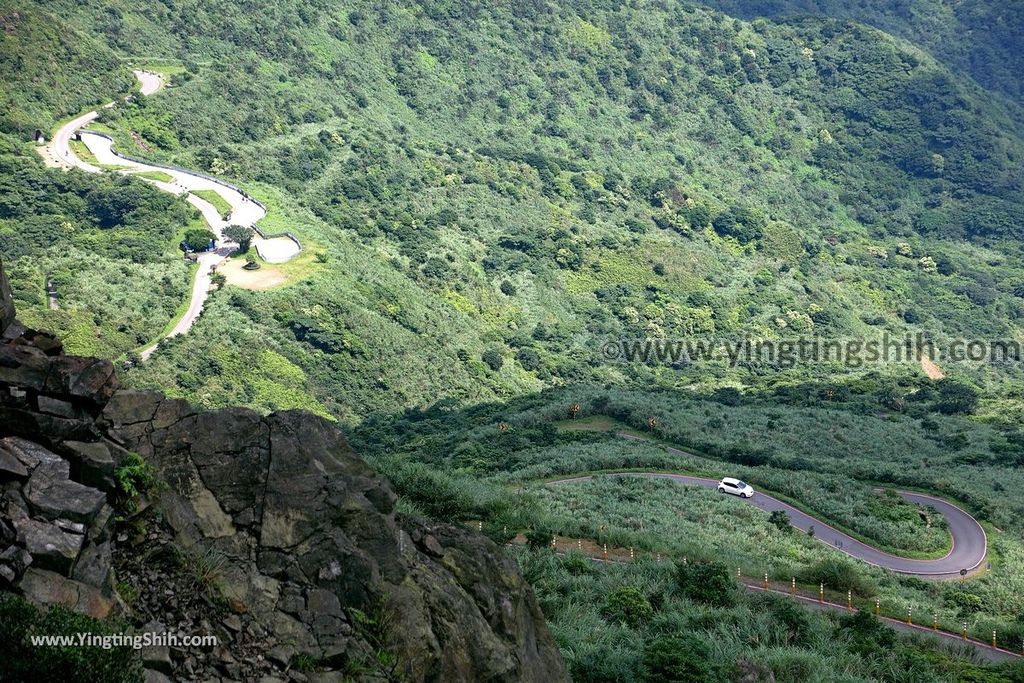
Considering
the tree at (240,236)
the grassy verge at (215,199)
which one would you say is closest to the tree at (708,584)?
the tree at (240,236)

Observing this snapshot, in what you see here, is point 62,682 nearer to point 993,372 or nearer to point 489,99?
point 993,372

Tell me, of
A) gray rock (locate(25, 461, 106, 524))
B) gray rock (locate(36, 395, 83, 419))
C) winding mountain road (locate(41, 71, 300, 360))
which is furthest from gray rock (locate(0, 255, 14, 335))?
winding mountain road (locate(41, 71, 300, 360))

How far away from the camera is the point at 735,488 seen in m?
56.2

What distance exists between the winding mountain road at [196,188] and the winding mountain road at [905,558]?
51.8 metres

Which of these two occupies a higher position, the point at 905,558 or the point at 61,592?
Answer: the point at 61,592

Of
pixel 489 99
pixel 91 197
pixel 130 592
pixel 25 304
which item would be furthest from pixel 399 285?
pixel 130 592

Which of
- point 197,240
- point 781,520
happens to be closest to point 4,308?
point 781,520

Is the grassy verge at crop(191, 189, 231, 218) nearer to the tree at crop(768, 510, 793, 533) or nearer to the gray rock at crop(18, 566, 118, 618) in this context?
the tree at crop(768, 510, 793, 533)

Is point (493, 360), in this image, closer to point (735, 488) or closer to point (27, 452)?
point (735, 488)

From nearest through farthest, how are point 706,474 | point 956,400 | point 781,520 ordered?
point 781,520 < point 706,474 < point 956,400

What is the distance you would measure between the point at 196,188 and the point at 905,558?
87769 millimetres

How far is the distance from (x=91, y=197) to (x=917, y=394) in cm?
8524

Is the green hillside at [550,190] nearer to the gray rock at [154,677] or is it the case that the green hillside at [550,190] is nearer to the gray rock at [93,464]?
the gray rock at [93,464]

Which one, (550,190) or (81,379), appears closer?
(81,379)
